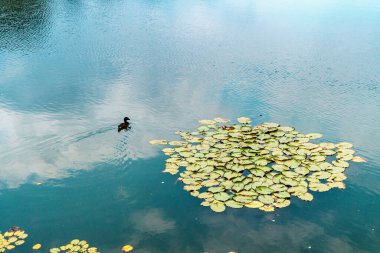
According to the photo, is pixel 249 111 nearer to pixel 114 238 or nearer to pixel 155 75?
pixel 155 75

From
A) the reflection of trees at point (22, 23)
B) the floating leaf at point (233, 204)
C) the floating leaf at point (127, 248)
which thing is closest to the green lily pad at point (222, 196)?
the floating leaf at point (233, 204)

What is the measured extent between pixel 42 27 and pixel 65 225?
19.6 metres

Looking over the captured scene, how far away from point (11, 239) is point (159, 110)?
7248mm

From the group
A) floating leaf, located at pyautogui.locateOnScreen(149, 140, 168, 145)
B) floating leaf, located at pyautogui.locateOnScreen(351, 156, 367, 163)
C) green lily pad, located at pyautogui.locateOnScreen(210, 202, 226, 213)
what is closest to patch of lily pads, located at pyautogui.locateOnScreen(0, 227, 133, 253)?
green lily pad, located at pyautogui.locateOnScreen(210, 202, 226, 213)

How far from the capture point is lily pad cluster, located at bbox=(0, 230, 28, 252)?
718cm

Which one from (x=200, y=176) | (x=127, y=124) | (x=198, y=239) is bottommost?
(x=198, y=239)

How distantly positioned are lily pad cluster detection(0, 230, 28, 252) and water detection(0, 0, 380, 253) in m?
0.27

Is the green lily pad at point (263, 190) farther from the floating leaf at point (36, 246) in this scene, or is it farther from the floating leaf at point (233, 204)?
the floating leaf at point (36, 246)

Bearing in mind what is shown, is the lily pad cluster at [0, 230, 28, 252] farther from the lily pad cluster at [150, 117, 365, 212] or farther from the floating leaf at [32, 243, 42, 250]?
the lily pad cluster at [150, 117, 365, 212]

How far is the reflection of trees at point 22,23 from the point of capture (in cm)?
2096

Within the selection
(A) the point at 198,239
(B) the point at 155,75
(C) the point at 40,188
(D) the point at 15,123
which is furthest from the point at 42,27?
(A) the point at 198,239

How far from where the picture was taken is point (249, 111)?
13.5m

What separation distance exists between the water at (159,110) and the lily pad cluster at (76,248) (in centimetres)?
19

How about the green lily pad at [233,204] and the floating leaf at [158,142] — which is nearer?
the green lily pad at [233,204]
